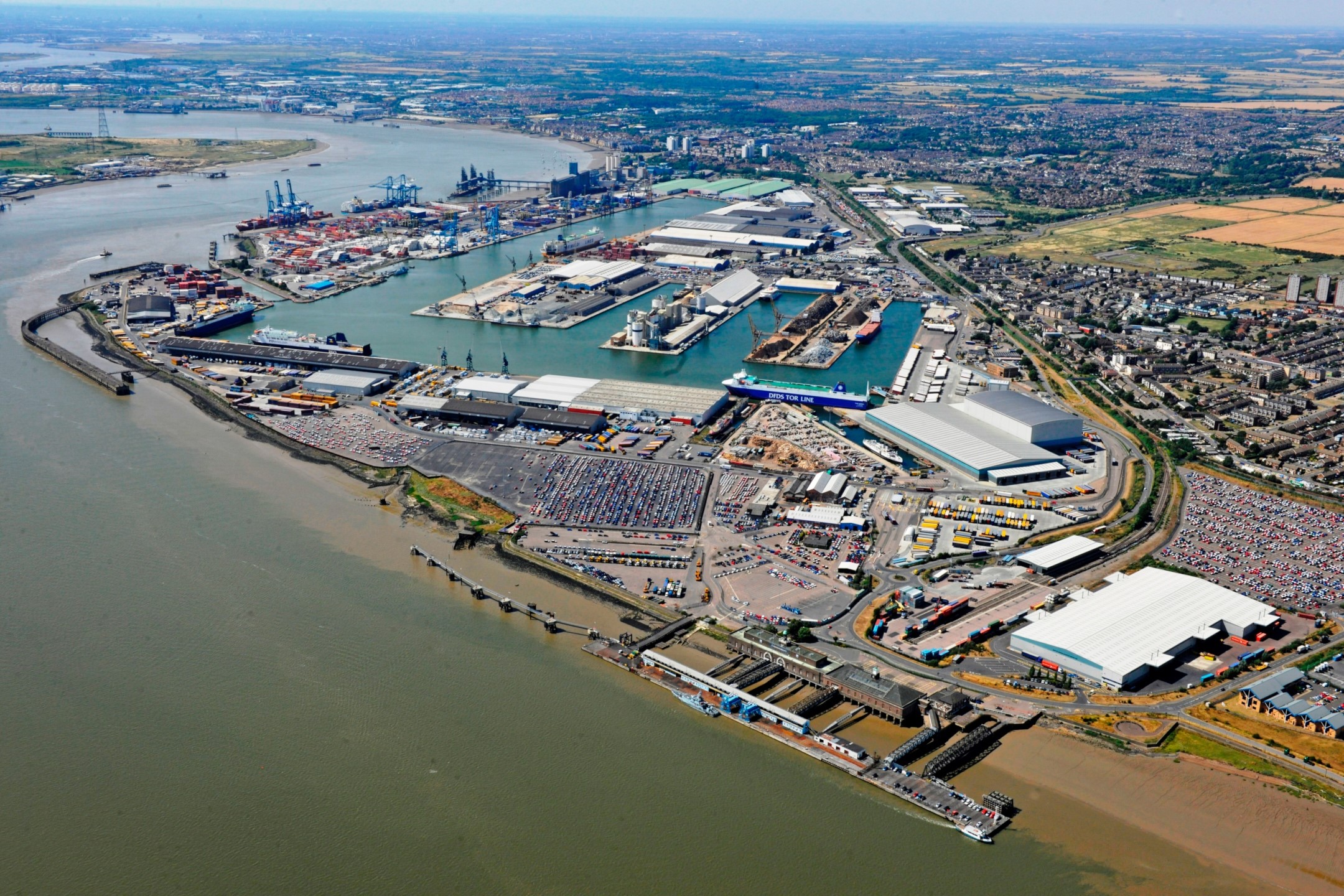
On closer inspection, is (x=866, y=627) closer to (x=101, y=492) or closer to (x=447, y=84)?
(x=101, y=492)

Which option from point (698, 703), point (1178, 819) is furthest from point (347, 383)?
point (1178, 819)

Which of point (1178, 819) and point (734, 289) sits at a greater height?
point (734, 289)

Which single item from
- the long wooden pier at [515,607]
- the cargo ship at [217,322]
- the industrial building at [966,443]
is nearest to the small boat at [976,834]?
the long wooden pier at [515,607]

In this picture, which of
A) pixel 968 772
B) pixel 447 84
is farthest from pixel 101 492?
pixel 447 84

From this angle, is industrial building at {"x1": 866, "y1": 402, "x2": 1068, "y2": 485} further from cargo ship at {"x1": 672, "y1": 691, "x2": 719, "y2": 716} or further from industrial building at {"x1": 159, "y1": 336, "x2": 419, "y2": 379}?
industrial building at {"x1": 159, "y1": 336, "x2": 419, "y2": 379}

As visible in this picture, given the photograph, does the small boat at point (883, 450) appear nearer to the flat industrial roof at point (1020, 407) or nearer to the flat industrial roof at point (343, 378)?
the flat industrial roof at point (1020, 407)

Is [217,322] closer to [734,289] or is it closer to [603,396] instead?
[603,396]

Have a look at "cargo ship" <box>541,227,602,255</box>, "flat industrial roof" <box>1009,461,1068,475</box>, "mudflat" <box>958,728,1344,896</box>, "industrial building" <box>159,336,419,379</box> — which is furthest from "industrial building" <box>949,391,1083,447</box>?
"cargo ship" <box>541,227,602,255</box>
